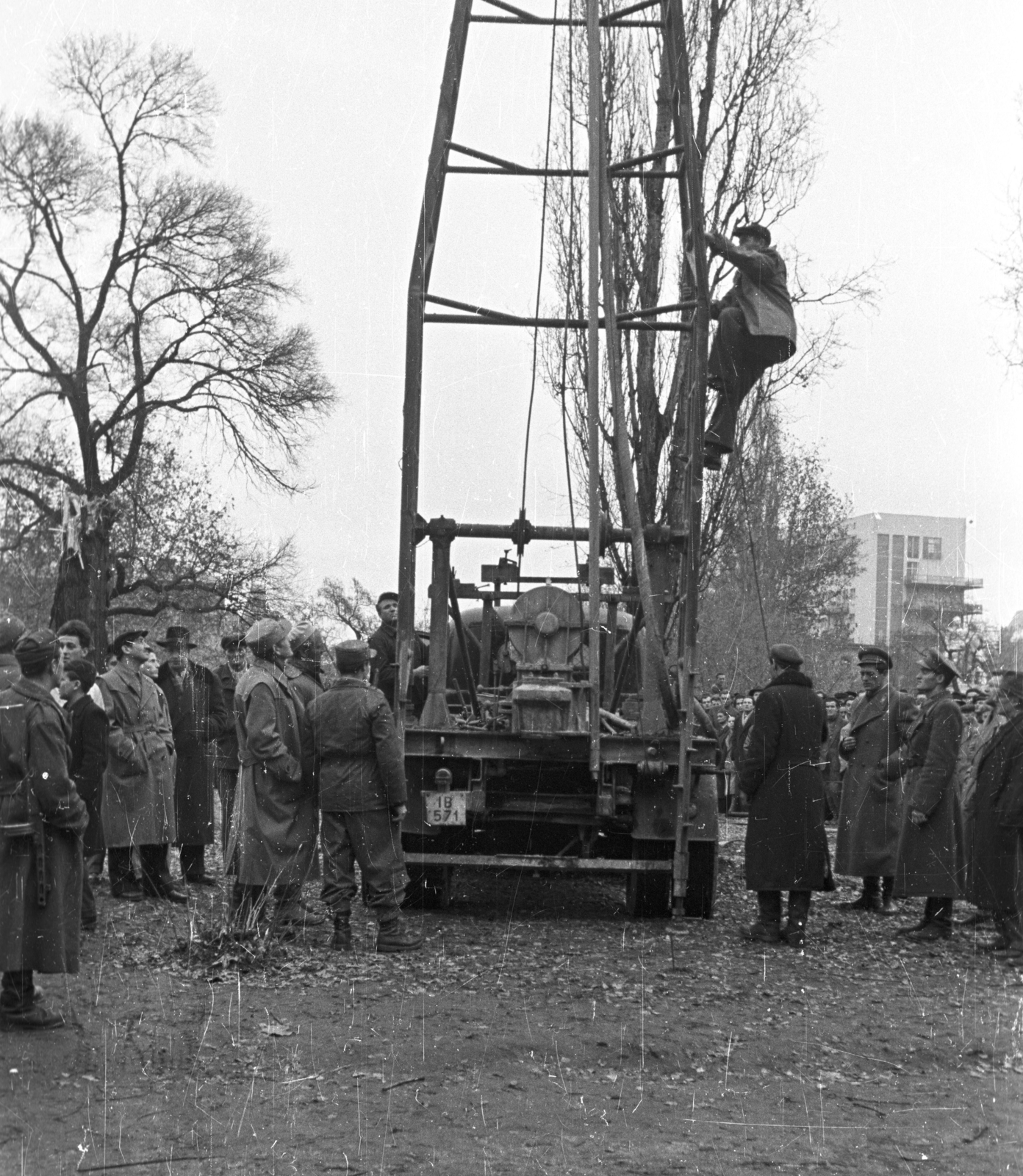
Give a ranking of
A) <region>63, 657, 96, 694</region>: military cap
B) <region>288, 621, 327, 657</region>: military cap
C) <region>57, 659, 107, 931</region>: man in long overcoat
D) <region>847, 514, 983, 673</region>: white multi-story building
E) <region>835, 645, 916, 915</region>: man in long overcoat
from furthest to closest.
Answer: <region>847, 514, 983, 673</region>: white multi-story building → <region>835, 645, 916, 915</region>: man in long overcoat → <region>63, 657, 96, 694</region>: military cap → <region>288, 621, 327, 657</region>: military cap → <region>57, 659, 107, 931</region>: man in long overcoat

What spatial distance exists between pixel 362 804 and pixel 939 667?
3757 millimetres

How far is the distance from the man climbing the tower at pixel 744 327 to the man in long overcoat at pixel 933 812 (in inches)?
81.5

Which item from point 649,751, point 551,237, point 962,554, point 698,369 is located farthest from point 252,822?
point 962,554

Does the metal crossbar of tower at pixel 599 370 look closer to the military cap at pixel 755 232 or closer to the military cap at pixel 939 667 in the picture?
the military cap at pixel 755 232

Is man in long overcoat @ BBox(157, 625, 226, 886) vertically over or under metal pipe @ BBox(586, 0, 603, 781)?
under

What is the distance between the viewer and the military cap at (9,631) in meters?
7.37

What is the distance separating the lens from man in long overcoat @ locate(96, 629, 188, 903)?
9969 millimetres

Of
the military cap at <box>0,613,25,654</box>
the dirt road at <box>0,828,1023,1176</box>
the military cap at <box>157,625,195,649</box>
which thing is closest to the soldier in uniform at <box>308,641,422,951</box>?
the dirt road at <box>0,828,1023,1176</box>

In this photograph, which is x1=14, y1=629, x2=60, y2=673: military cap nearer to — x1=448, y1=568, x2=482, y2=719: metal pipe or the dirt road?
the dirt road

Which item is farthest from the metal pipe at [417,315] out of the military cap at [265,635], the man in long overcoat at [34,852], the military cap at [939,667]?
the man in long overcoat at [34,852]

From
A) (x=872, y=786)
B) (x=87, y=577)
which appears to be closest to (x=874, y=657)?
(x=872, y=786)

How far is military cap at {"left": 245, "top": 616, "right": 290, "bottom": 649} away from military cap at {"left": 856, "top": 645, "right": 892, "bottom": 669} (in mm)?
4255

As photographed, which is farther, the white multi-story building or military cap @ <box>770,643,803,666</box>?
the white multi-story building

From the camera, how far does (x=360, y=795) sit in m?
8.20
